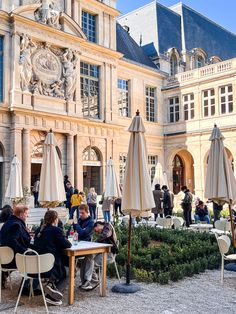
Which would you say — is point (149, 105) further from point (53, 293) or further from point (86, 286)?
point (53, 293)

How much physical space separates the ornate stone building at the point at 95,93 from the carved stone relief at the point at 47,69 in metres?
0.05

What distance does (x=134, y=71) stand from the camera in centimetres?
2495

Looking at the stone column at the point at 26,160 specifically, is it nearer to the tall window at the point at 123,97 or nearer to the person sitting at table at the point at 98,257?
the tall window at the point at 123,97

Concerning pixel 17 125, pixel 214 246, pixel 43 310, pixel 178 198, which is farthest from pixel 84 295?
pixel 178 198

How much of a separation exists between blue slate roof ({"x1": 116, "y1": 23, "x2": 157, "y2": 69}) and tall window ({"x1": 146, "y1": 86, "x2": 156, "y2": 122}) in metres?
1.67

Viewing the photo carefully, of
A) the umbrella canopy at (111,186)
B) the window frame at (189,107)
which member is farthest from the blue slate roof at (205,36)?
the umbrella canopy at (111,186)

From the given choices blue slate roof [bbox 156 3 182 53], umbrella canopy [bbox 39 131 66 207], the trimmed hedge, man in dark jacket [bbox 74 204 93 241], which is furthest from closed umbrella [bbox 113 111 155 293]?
blue slate roof [bbox 156 3 182 53]

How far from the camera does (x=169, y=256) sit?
7.98 meters

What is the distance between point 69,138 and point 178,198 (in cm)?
657

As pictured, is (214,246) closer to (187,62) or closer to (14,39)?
(14,39)

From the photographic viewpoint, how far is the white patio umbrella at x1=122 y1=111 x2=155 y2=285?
21.0 ft

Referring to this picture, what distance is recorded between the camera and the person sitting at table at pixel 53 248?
223 inches

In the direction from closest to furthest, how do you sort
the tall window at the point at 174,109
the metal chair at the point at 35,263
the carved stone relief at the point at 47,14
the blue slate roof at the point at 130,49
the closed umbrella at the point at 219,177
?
the metal chair at the point at 35,263, the closed umbrella at the point at 219,177, the carved stone relief at the point at 47,14, the blue slate roof at the point at 130,49, the tall window at the point at 174,109

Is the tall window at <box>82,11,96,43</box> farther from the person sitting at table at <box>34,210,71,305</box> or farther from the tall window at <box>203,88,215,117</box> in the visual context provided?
the person sitting at table at <box>34,210,71,305</box>
